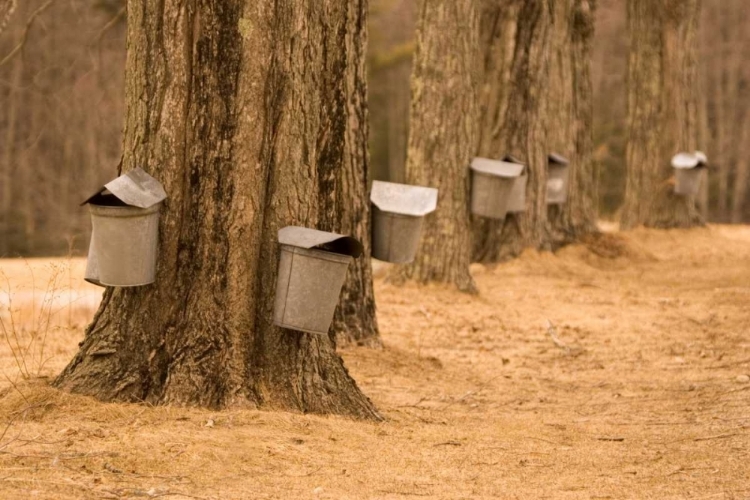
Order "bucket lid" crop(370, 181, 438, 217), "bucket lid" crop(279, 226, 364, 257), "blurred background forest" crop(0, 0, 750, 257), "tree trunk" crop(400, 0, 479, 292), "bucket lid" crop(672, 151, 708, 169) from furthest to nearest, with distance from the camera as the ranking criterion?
"blurred background forest" crop(0, 0, 750, 257) → "bucket lid" crop(672, 151, 708, 169) → "tree trunk" crop(400, 0, 479, 292) → "bucket lid" crop(370, 181, 438, 217) → "bucket lid" crop(279, 226, 364, 257)

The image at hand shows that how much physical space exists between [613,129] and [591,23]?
69.7 ft

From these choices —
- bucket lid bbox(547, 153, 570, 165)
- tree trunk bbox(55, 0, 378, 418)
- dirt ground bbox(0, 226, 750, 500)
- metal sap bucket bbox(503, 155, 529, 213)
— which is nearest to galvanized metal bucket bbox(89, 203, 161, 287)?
tree trunk bbox(55, 0, 378, 418)

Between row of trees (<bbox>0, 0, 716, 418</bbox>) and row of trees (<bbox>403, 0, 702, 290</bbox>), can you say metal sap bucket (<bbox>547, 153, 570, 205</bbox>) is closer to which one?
row of trees (<bbox>403, 0, 702, 290</bbox>)

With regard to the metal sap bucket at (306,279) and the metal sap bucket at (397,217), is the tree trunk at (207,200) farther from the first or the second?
the metal sap bucket at (397,217)

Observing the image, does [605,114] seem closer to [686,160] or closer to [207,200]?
[686,160]

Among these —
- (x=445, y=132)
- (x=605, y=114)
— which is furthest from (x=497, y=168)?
(x=605, y=114)

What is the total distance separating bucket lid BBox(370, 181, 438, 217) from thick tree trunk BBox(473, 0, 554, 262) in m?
4.58

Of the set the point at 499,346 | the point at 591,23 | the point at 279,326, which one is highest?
the point at 591,23

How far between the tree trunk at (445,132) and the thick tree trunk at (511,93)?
1.31 metres

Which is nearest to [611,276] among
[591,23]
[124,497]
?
[591,23]

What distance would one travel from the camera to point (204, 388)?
171 inches

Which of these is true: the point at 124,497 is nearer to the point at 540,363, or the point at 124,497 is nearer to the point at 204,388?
the point at 204,388

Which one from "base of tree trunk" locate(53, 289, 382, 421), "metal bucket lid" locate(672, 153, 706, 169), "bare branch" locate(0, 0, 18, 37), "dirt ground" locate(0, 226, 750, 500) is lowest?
"dirt ground" locate(0, 226, 750, 500)

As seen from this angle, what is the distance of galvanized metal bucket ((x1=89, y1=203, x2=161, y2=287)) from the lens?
4152mm
